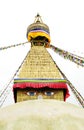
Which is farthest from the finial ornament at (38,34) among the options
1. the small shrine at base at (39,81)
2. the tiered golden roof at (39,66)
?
the small shrine at base at (39,81)

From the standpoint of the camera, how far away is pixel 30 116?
7.30 feet

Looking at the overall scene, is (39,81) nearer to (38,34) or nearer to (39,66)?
(39,66)

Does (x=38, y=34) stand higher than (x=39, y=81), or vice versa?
(x=38, y=34)

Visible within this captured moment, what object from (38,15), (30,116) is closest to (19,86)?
(38,15)

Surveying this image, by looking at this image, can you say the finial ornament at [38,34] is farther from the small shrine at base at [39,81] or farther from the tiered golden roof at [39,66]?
the small shrine at base at [39,81]

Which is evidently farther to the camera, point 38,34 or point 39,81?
point 38,34

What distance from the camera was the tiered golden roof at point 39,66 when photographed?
8.55 m

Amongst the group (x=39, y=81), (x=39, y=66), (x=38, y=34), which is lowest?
(x=39, y=81)

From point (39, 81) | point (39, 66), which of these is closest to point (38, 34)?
point (39, 66)

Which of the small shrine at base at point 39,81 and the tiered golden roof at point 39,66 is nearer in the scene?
the small shrine at base at point 39,81

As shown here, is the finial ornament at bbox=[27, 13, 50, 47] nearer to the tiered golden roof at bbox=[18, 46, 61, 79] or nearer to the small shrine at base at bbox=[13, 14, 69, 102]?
the tiered golden roof at bbox=[18, 46, 61, 79]

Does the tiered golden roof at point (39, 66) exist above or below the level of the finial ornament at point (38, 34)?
below

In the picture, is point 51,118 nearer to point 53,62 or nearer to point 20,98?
point 20,98

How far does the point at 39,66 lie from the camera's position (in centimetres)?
895
